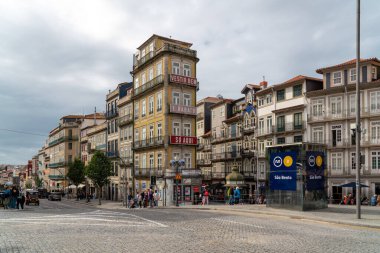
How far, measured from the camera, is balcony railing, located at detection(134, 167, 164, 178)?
48.5 m

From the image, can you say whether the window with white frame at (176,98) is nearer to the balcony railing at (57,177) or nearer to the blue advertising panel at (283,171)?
the blue advertising panel at (283,171)

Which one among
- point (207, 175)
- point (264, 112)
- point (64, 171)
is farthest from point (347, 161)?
point (64, 171)

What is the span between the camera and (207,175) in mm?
72562

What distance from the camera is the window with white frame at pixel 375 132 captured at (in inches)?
1750

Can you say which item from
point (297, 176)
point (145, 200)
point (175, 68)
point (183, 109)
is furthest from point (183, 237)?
point (175, 68)

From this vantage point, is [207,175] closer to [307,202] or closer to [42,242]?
[307,202]

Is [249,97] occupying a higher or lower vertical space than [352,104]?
higher

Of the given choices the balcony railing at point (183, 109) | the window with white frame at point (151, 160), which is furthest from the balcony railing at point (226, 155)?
the window with white frame at point (151, 160)

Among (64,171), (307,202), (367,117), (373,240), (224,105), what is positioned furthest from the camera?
(64,171)

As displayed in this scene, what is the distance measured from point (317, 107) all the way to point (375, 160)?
31.7 ft

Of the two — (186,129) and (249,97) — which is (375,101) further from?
(249,97)

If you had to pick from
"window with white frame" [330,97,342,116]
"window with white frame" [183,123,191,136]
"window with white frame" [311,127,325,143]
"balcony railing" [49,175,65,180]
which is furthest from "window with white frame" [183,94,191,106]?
"balcony railing" [49,175,65,180]

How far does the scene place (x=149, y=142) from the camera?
5125 cm

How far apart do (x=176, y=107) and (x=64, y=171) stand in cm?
6570
